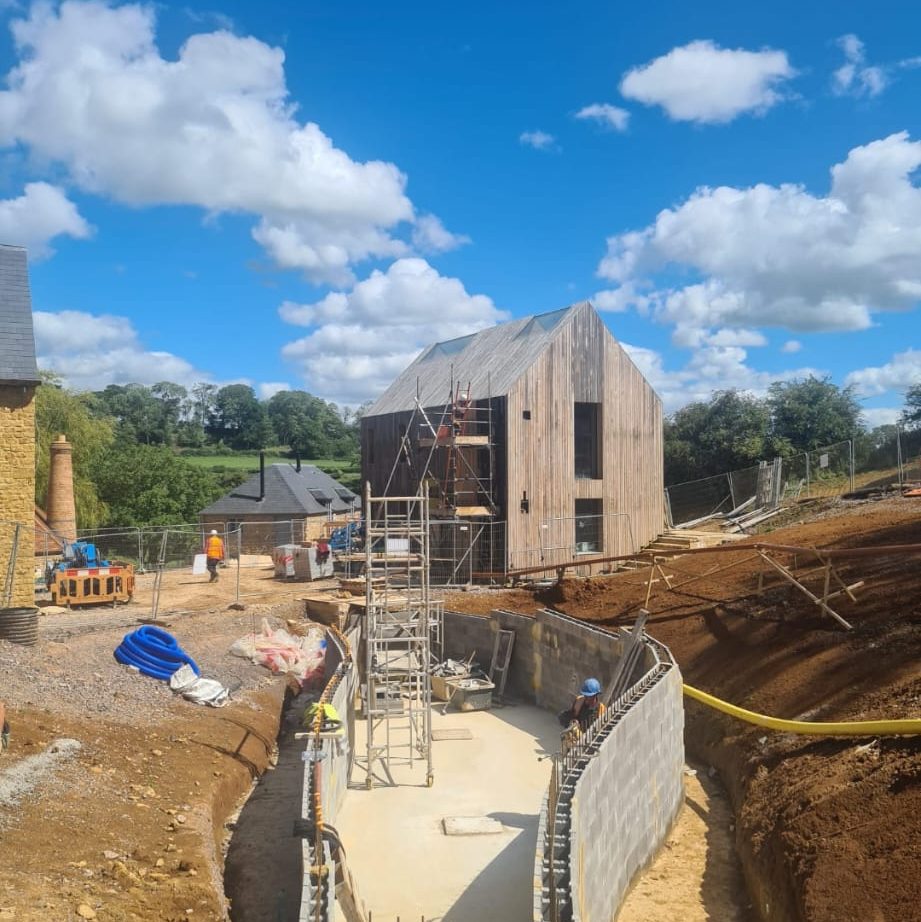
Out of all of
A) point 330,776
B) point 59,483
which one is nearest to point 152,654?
point 330,776

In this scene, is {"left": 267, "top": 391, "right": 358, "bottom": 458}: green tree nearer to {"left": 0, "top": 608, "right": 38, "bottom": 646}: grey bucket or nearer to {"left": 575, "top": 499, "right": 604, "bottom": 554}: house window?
{"left": 575, "top": 499, "right": 604, "bottom": 554}: house window

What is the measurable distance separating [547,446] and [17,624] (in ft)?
53.3

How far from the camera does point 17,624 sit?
17.1m

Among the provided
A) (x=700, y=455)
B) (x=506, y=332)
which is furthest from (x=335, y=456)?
(x=506, y=332)

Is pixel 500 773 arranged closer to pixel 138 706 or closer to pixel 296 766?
pixel 296 766

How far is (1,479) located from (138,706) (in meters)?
7.14

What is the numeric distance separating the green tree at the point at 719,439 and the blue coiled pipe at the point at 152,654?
33125mm

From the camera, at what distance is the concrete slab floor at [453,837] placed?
11008mm

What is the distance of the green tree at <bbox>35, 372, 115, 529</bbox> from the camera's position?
4319cm

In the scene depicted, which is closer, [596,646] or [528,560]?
[596,646]

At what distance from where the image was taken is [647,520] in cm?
3069

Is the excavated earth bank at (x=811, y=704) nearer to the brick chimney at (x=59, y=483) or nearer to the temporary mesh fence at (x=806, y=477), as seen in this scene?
the temporary mesh fence at (x=806, y=477)

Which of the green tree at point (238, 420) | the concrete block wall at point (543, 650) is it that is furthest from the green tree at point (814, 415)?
the green tree at point (238, 420)

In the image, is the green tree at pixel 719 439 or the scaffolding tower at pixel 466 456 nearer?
the scaffolding tower at pixel 466 456
